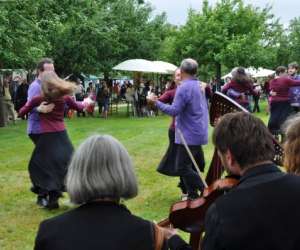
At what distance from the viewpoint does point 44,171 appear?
739 centimetres

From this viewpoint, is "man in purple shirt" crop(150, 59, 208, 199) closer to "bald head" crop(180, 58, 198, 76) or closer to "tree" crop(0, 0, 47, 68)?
"bald head" crop(180, 58, 198, 76)

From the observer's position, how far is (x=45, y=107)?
7008 millimetres

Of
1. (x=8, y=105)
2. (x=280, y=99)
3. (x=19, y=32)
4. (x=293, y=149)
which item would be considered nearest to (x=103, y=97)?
(x=8, y=105)

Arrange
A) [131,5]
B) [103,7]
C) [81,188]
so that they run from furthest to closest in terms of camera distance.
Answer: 1. [131,5]
2. [103,7]
3. [81,188]

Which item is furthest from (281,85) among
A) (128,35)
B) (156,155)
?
(128,35)

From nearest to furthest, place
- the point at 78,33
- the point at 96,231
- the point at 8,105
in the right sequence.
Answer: the point at 96,231 < the point at 8,105 < the point at 78,33

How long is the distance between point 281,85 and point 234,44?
16.7 meters

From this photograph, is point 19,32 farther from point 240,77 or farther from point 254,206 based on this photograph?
point 254,206

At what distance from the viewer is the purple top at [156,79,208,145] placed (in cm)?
702

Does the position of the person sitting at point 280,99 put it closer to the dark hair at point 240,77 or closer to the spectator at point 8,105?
the dark hair at point 240,77

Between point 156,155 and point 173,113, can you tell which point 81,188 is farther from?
point 156,155

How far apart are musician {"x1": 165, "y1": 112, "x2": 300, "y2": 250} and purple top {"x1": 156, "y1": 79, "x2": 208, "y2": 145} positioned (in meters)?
4.22

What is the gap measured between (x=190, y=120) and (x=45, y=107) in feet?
5.68

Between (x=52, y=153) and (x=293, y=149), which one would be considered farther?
Result: (x=52, y=153)
